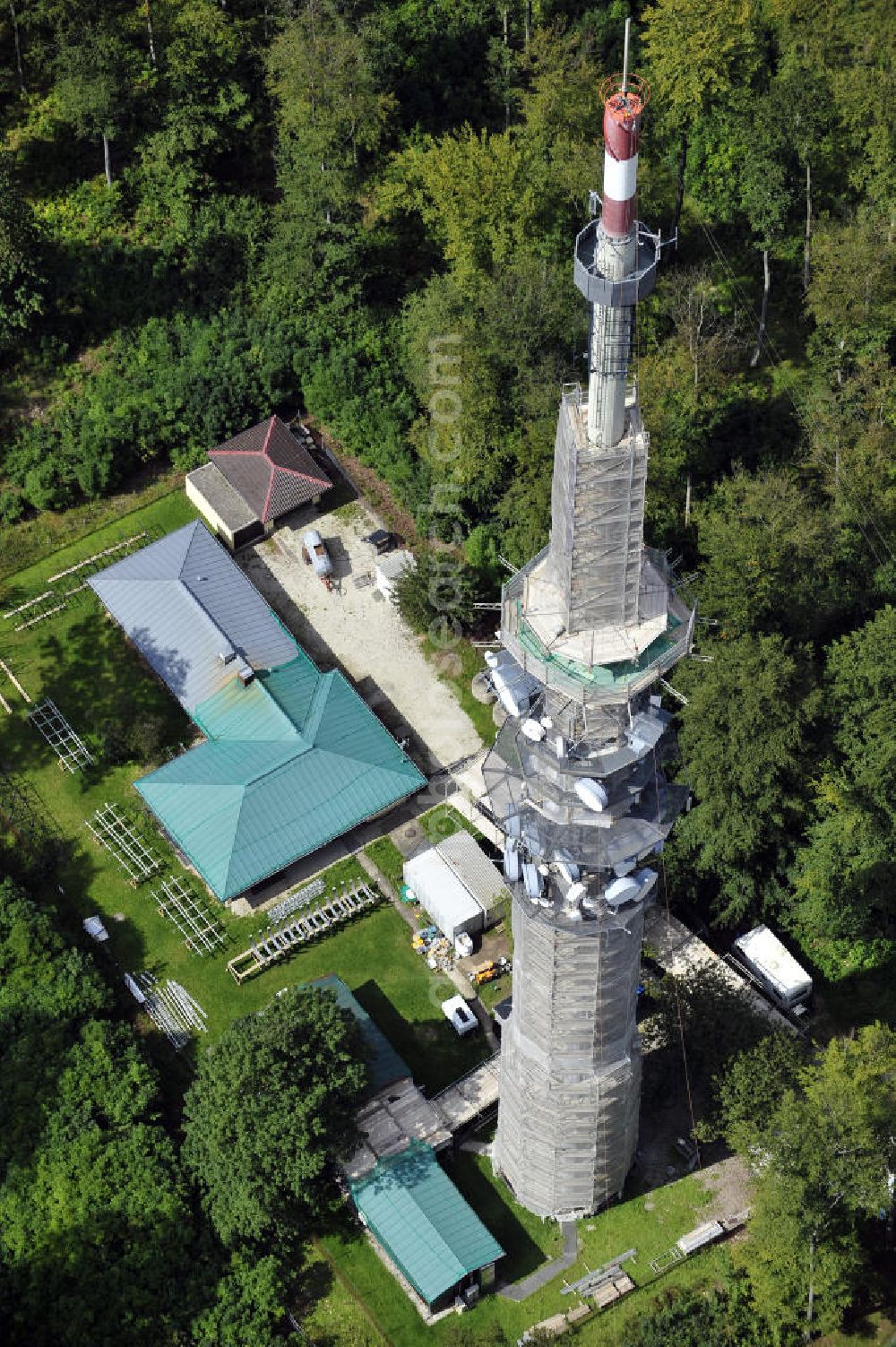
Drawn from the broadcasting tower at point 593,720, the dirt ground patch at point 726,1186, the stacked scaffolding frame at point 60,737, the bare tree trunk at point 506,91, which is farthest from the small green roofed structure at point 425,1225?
the bare tree trunk at point 506,91

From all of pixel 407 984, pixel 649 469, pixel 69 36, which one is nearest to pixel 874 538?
pixel 649 469

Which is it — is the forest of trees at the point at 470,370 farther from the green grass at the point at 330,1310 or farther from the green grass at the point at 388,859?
the green grass at the point at 388,859

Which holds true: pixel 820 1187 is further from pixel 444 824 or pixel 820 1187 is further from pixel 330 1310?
pixel 444 824

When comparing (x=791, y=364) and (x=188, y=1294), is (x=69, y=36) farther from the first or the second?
(x=188, y=1294)

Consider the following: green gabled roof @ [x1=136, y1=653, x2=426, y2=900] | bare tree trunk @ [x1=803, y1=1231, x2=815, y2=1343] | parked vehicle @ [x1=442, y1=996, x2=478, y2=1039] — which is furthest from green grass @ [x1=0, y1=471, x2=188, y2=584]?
bare tree trunk @ [x1=803, y1=1231, x2=815, y2=1343]

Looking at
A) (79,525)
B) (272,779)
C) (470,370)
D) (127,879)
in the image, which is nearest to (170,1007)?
(127,879)
